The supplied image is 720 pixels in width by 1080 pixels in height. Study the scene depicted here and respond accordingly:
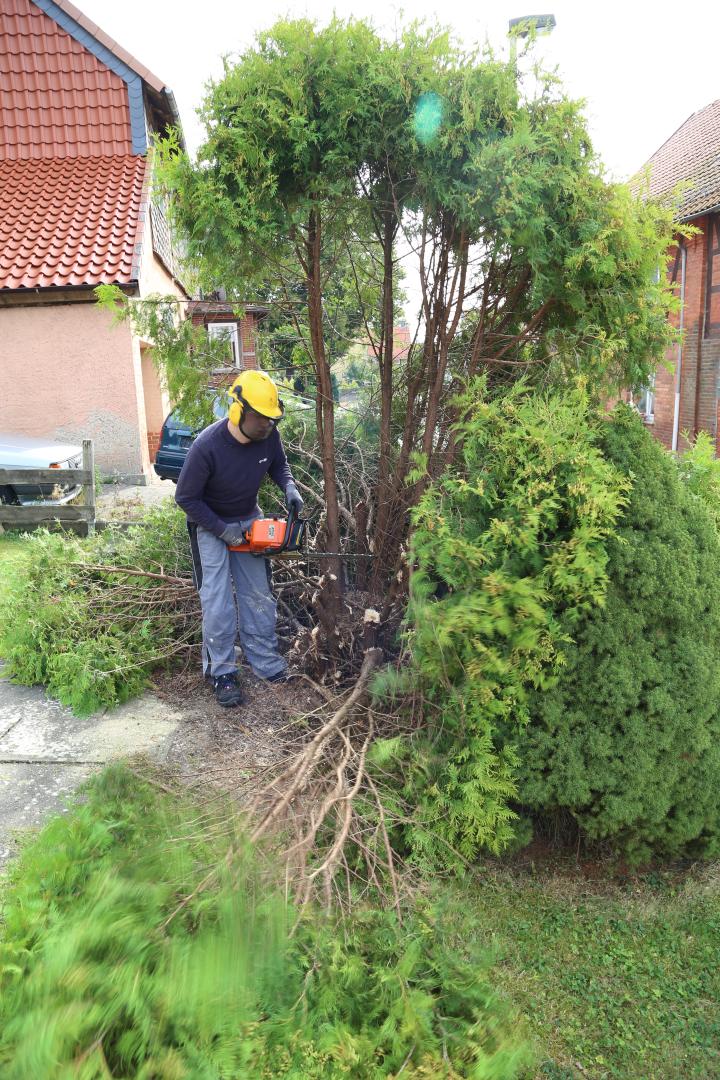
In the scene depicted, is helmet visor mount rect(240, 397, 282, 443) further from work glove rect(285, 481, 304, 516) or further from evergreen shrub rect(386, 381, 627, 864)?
evergreen shrub rect(386, 381, 627, 864)

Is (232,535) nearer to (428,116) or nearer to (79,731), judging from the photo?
(79,731)

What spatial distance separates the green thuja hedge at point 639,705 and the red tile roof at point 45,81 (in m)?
14.4

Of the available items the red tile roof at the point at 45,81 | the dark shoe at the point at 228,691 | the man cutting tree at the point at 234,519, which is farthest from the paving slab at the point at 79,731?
the red tile roof at the point at 45,81

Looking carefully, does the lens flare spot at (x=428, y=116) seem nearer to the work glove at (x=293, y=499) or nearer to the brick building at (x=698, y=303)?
the work glove at (x=293, y=499)

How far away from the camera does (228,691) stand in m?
4.23

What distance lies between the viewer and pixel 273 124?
3352mm

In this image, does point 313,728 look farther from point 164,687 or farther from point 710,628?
point 710,628

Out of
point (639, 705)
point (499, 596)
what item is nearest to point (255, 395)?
point (499, 596)

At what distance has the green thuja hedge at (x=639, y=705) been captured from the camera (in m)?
2.81

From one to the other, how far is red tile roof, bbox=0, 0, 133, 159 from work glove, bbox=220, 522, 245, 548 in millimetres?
12699

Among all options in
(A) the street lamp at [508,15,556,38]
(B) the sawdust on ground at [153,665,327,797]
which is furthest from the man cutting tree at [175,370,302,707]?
(A) the street lamp at [508,15,556,38]

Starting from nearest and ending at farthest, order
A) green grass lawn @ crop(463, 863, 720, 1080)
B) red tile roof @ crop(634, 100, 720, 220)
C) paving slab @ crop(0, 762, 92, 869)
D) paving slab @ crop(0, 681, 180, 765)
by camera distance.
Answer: green grass lawn @ crop(463, 863, 720, 1080) < paving slab @ crop(0, 762, 92, 869) < paving slab @ crop(0, 681, 180, 765) < red tile roof @ crop(634, 100, 720, 220)

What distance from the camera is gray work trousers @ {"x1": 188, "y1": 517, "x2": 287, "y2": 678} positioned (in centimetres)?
428

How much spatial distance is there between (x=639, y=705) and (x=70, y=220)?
13.2 meters
